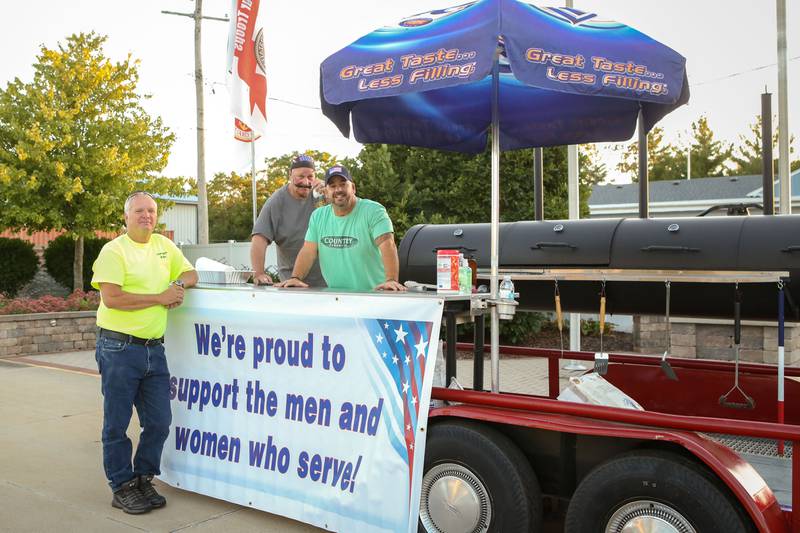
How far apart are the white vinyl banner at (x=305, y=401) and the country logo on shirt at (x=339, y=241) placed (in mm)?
712

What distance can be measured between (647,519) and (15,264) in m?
20.6

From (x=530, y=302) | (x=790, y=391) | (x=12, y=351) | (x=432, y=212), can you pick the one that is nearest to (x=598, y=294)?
(x=530, y=302)

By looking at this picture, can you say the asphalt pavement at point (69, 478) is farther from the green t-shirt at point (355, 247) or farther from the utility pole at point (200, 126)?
the utility pole at point (200, 126)

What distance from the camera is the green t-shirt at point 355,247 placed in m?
4.80

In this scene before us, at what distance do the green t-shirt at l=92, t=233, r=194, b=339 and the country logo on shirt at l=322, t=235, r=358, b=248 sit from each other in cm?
106

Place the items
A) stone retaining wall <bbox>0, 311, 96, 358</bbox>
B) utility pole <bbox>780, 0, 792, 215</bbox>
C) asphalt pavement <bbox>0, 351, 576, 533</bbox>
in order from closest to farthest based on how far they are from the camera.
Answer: asphalt pavement <bbox>0, 351, 576, 533</bbox> < utility pole <bbox>780, 0, 792, 215</bbox> < stone retaining wall <bbox>0, 311, 96, 358</bbox>

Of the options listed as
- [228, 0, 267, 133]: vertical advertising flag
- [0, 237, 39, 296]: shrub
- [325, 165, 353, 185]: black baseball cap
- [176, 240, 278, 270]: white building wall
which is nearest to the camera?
[325, 165, 353, 185]: black baseball cap

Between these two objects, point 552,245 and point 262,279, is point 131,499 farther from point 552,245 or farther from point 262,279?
point 552,245

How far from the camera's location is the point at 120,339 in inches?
172

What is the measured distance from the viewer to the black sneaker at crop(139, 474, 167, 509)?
14.7ft

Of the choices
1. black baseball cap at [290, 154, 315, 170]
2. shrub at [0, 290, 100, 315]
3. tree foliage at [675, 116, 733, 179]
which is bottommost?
shrub at [0, 290, 100, 315]

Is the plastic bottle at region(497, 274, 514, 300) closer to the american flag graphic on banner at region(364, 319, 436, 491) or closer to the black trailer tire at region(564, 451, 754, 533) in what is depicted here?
the american flag graphic on banner at region(364, 319, 436, 491)

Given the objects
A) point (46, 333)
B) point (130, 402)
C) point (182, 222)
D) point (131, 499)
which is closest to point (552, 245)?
point (130, 402)

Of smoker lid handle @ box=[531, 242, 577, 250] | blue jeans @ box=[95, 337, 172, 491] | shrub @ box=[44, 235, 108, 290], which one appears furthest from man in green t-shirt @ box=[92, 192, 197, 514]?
shrub @ box=[44, 235, 108, 290]
